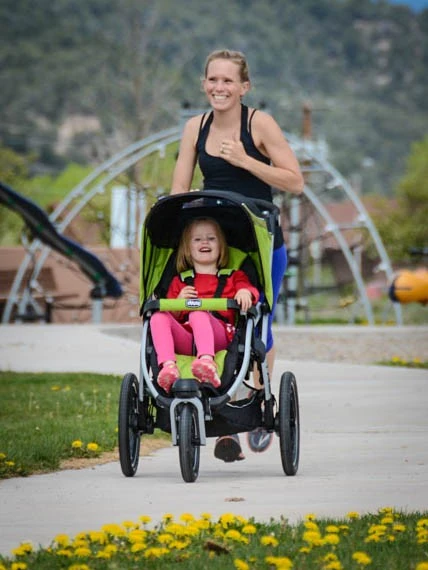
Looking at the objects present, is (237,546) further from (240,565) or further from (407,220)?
(407,220)

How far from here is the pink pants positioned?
6.95m

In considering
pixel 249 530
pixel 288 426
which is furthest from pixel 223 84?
pixel 249 530

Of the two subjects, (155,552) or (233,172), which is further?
(233,172)

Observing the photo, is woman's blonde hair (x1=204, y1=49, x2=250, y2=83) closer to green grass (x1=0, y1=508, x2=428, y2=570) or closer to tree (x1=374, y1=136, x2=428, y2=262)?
green grass (x1=0, y1=508, x2=428, y2=570)

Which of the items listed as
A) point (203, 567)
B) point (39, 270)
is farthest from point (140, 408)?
point (39, 270)

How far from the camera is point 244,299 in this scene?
23.3ft

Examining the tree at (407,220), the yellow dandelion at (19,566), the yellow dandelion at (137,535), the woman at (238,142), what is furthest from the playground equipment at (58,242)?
the tree at (407,220)

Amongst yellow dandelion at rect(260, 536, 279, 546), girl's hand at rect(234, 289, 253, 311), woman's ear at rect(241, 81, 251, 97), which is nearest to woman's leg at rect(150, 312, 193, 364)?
girl's hand at rect(234, 289, 253, 311)

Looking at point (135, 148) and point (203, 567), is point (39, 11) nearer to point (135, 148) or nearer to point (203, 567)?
point (135, 148)

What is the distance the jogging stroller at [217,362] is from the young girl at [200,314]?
49 mm

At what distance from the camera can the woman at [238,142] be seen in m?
7.61

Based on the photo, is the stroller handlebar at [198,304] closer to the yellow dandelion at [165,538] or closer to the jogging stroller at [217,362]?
the jogging stroller at [217,362]

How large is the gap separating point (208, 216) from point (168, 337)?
75cm

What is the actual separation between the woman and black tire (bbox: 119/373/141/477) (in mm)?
809
